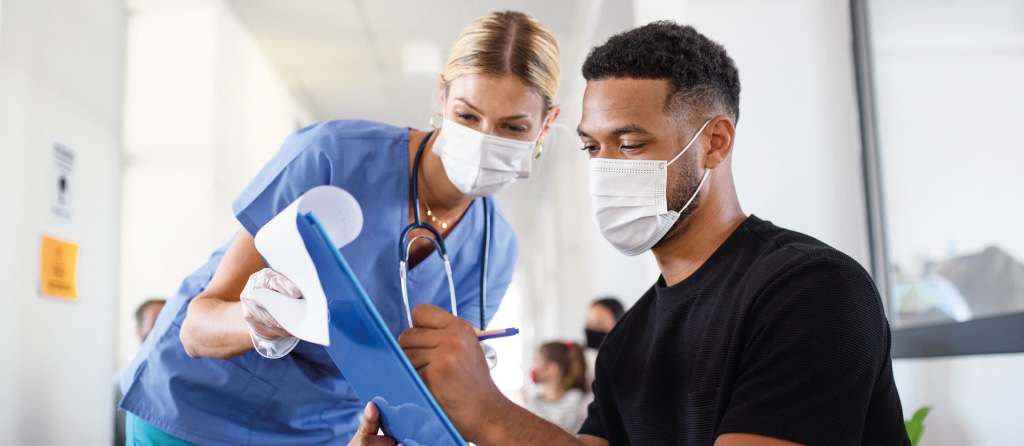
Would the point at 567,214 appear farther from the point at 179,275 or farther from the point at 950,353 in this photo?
the point at 950,353

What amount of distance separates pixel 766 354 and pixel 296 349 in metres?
0.71

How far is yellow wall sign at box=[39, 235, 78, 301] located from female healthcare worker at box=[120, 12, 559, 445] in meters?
1.44

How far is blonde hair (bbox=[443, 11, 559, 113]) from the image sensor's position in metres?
1.25

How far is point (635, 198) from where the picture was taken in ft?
3.38

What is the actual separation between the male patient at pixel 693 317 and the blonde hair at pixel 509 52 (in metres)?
0.15

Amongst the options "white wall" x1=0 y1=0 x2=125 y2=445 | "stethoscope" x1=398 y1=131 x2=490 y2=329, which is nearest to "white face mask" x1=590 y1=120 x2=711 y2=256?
"stethoscope" x1=398 y1=131 x2=490 y2=329

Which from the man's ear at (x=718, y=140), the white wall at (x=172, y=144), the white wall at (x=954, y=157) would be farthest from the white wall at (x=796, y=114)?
the white wall at (x=172, y=144)

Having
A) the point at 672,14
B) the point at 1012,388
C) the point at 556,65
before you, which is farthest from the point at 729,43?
Answer: the point at 1012,388

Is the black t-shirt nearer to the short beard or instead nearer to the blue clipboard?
the short beard

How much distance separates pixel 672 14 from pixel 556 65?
3.63ft

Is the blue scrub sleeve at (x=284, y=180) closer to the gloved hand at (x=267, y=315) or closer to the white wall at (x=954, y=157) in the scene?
the gloved hand at (x=267, y=315)

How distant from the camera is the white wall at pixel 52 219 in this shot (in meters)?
2.19

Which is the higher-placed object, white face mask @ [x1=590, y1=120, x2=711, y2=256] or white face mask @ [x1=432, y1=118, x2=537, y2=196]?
white face mask @ [x1=432, y1=118, x2=537, y2=196]

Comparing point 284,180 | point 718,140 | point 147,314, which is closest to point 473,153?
point 284,180
